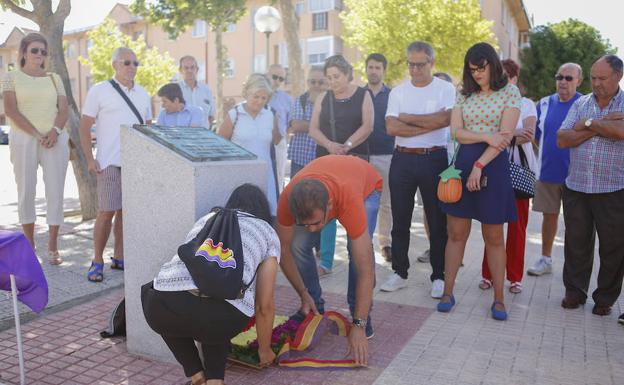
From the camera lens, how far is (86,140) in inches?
213

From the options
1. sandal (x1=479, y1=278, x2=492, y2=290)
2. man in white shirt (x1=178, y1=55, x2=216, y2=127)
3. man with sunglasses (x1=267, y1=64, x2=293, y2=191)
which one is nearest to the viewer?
sandal (x1=479, y1=278, x2=492, y2=290)

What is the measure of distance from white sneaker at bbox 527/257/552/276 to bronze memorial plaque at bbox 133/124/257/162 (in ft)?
11.1

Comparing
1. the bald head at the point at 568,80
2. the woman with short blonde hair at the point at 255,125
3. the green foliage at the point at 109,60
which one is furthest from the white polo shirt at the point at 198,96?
the green foliage at the point at 109,60

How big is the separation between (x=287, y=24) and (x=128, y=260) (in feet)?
43.2

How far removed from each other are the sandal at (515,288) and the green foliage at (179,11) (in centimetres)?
1793

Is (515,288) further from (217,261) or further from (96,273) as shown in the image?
(96,273)

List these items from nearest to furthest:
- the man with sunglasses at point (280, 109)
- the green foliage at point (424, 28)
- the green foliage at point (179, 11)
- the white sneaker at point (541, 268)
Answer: the white sneaker at point (541, 268)
the man with sunglasses at point (280, 109)
the green foliage at point (179, 11)
the green foliage at point (424, 28)

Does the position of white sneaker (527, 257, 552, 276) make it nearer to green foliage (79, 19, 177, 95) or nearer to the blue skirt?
the blue skirt

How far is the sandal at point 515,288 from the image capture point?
5273mm

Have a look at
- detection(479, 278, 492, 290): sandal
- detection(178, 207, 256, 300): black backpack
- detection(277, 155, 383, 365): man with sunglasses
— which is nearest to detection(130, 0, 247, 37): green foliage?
detection(479, 278, 492, 290): sandal

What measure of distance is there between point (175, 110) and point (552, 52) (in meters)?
33.1

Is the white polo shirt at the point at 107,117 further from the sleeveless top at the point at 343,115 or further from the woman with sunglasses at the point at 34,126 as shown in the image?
the sleeveless top at the point at 343,115

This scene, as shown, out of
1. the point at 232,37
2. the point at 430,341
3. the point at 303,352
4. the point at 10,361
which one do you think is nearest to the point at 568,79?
the point at 430,341

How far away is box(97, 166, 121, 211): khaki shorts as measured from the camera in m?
5.30
